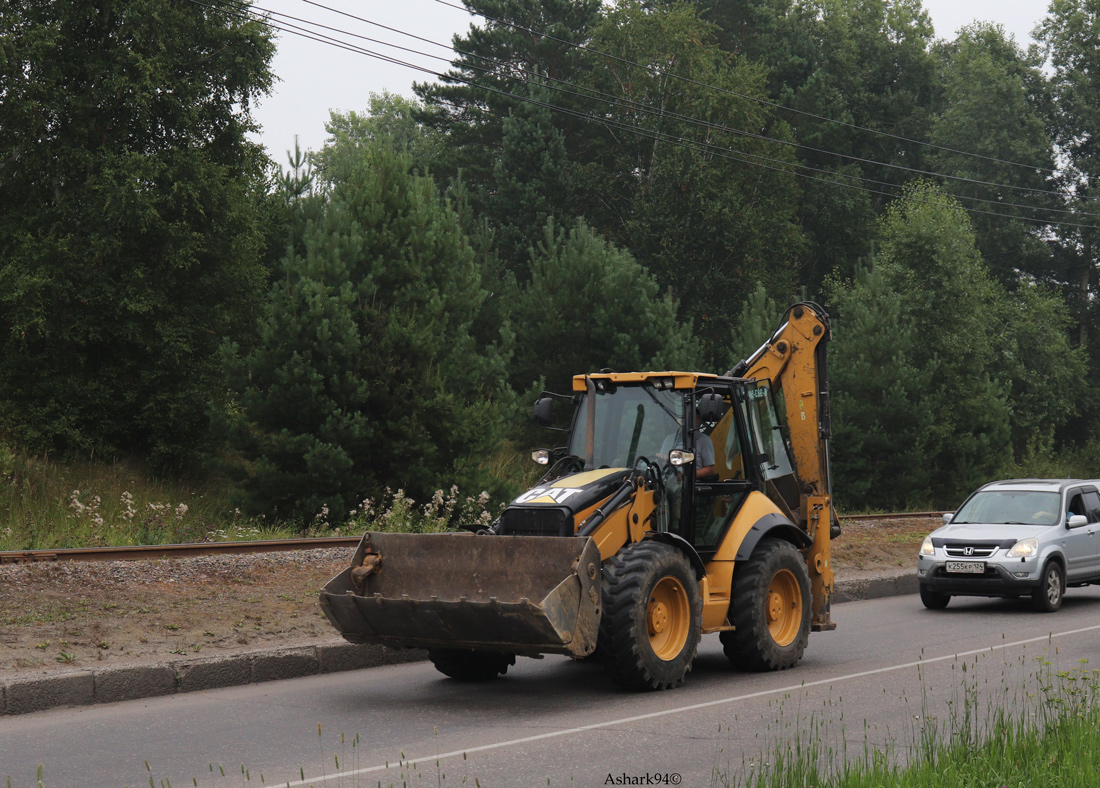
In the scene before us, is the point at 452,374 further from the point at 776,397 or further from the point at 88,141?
the point at 776,397

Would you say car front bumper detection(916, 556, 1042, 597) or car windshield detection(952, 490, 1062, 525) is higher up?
car windshield detection(952, 490, 1062, 525)

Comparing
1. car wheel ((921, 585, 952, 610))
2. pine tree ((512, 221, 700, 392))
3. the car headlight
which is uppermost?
pine tree ((512, 221, 700, 392))

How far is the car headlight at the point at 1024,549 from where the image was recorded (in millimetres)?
14836

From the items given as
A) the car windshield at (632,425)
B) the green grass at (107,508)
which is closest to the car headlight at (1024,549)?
the car windshield at (632,425)

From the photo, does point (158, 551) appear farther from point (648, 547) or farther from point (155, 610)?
point (648, 547)

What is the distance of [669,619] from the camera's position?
30.4ft

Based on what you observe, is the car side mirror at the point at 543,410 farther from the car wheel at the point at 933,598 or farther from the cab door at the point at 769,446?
the car wheel at the point at 933,598

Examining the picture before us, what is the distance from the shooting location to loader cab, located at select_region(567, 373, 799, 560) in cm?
1001

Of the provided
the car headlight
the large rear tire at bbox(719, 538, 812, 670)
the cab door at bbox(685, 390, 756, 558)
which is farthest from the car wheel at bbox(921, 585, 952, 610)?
the cab door at bbox(685, 390, 756, 558)

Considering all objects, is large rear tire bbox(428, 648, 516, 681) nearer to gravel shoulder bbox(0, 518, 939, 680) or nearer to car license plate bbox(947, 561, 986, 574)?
gravel shoulder bbox(0, 518, 939, 680)

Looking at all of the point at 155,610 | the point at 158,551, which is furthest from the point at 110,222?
the point at 155,610

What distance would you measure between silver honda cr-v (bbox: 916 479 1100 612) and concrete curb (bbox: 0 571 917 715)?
7.43m

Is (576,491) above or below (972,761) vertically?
above

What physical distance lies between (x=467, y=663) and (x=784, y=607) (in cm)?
297
